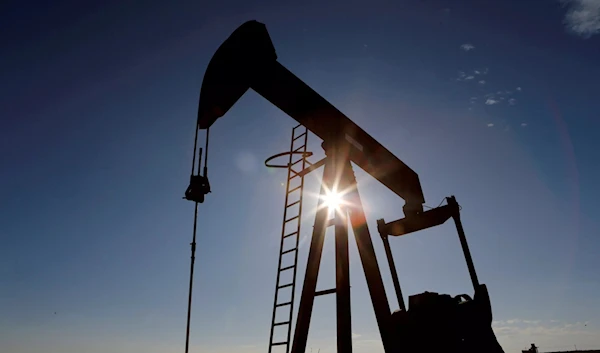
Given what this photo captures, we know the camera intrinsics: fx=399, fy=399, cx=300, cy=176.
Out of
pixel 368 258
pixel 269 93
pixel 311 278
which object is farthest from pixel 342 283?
pixel 269 93

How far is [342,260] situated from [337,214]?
0.65 metres

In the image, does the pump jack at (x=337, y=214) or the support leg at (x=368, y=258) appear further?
the support leg at (x=368, y=258)

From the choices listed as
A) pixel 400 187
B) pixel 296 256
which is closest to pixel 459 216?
pixel 400 187

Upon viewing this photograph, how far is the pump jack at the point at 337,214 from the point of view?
503cm

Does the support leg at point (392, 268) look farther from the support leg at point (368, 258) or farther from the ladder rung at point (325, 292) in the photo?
the ladder rung at point (325, 292)

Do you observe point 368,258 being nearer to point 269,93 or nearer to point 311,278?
point 311,278

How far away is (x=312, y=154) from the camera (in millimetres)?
6133

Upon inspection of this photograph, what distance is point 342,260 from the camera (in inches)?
212

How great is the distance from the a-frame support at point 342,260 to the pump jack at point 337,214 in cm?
1

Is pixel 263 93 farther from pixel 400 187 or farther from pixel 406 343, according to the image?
pixel 406 343

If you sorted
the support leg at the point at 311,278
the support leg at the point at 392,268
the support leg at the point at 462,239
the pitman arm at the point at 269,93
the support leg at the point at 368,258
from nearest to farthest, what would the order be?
the pitman arm at the point at 269,93 < the support leg at the point at 311,278 < the support leg at the point at 368,258 < the support leg at the point at 462,239 < the support leg at the point at 392,268

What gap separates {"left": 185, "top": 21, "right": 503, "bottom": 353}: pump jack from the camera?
503cm

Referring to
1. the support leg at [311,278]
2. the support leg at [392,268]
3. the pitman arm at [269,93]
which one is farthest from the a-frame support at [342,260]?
the support leg at [392,268]

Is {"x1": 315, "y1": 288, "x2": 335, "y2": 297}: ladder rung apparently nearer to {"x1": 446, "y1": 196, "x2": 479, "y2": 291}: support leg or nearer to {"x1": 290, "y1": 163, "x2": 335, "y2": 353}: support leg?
{"x1": 290, "y1": 163, "x2": 335, "y2": 353}: support leg
